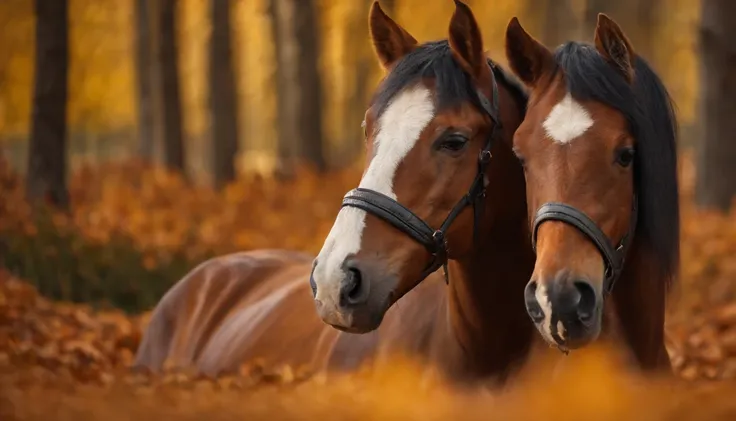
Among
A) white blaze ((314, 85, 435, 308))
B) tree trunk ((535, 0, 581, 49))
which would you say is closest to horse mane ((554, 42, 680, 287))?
white blaze ((314, 85, 435, 308))

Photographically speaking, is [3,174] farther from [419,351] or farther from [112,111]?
[112,111]

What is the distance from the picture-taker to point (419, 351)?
5.05 meters

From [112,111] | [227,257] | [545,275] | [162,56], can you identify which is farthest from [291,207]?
[112,111]

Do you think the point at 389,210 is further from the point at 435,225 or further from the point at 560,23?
the point at 560,23

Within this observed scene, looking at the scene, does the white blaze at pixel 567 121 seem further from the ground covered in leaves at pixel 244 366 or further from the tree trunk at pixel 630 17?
the tree trunk at pixel 630 17

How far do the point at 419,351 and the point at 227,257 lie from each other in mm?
2678

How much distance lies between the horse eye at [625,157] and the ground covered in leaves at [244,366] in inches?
29.9

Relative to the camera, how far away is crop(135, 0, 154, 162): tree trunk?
929 inches

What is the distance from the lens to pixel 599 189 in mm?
4227

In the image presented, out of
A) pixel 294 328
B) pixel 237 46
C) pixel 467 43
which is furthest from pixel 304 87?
pixel 467 43

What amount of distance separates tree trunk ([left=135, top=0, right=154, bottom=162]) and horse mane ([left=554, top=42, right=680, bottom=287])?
1966 centimetres

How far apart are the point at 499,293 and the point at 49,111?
875cm

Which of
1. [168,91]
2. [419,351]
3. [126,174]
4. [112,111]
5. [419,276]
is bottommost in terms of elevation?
[112,111]

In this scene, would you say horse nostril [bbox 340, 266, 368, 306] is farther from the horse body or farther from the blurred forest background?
the blurred forest background
